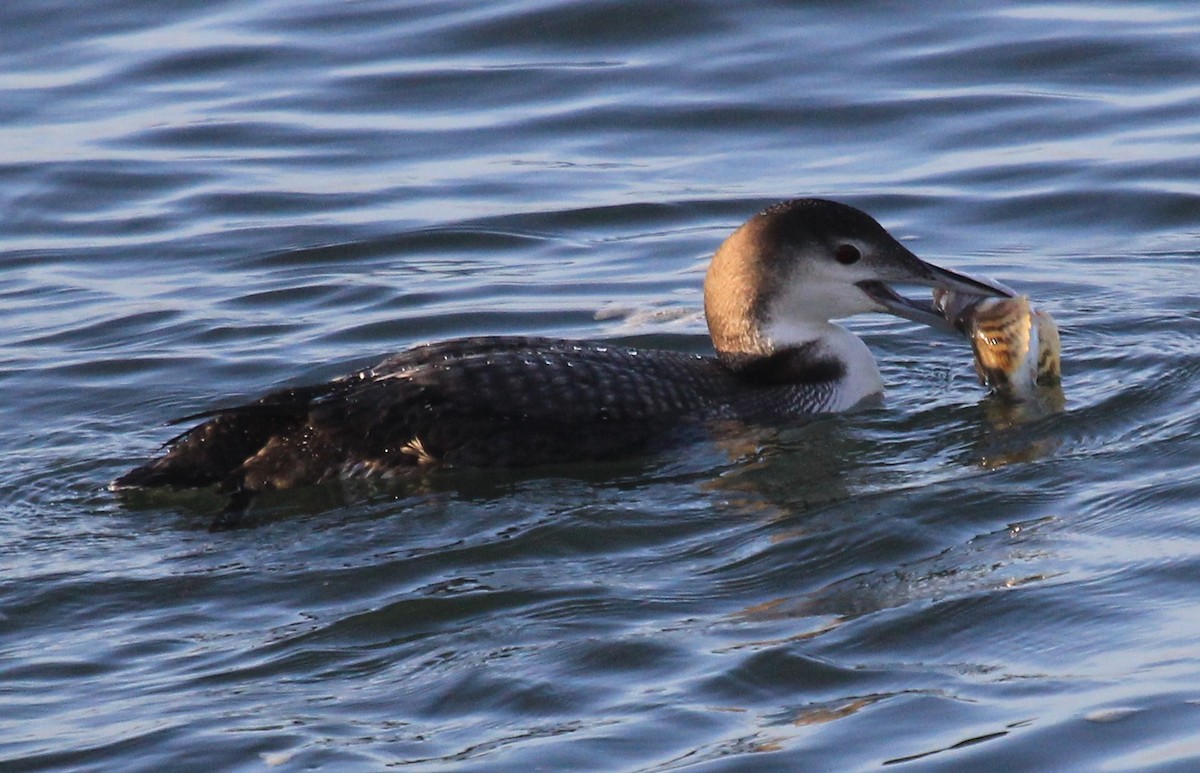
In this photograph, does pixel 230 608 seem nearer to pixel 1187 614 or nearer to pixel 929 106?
pixel 1187 614

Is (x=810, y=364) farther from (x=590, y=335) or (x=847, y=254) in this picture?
(x=590, y=335)

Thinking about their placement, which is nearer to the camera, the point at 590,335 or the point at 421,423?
the point at 421,423

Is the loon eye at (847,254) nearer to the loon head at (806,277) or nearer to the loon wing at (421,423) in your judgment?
the loon head at (806,277)

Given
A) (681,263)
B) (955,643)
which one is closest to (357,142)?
(681,263)

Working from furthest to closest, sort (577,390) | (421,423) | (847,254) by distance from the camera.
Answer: (847,254) < (577,390) < (421,423)

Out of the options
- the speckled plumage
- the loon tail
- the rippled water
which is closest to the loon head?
the rippled water

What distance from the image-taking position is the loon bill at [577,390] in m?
6.62

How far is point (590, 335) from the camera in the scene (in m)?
8.55

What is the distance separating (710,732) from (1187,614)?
4.11 feet

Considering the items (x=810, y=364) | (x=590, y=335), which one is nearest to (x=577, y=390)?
(x=810, y=364)

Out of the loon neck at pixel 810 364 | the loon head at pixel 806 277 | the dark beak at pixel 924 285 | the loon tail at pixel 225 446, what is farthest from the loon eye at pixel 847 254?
the loon tail at pixel 225 446

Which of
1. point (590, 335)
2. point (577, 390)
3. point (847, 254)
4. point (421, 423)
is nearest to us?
point (421, 423)

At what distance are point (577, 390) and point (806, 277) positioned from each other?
1051 mm

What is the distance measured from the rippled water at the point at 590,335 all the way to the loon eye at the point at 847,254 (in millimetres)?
562
